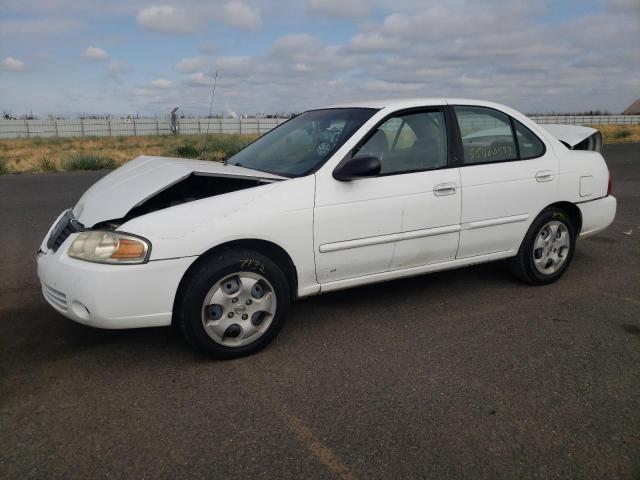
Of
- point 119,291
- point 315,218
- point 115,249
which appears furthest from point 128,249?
point 315,218

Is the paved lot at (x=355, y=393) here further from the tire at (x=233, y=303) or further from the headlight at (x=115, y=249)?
the headlight at (x=115, y=249)

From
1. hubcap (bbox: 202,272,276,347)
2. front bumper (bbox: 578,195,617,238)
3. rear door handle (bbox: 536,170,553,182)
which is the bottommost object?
hubcap (bbox: 202,272,276,347)

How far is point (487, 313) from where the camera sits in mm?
4305

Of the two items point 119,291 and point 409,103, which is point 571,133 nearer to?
point 409,103

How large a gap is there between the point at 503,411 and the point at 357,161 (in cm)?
175

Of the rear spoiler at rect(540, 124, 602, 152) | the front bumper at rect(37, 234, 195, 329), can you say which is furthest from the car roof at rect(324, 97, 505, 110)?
the front bumper at rect(37, 234, 195, 329)

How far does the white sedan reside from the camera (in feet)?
10.7

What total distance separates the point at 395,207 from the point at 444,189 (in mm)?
471

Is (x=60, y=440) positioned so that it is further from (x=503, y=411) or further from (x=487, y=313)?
(x=487, y=313)

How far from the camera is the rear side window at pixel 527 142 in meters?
4.71

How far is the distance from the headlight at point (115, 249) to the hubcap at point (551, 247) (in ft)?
10.6

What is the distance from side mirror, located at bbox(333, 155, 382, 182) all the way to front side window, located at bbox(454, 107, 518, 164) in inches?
40.1

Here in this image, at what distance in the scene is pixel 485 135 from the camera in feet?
15.0

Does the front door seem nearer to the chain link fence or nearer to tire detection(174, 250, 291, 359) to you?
tire detection(174, 250, 291, 359)
